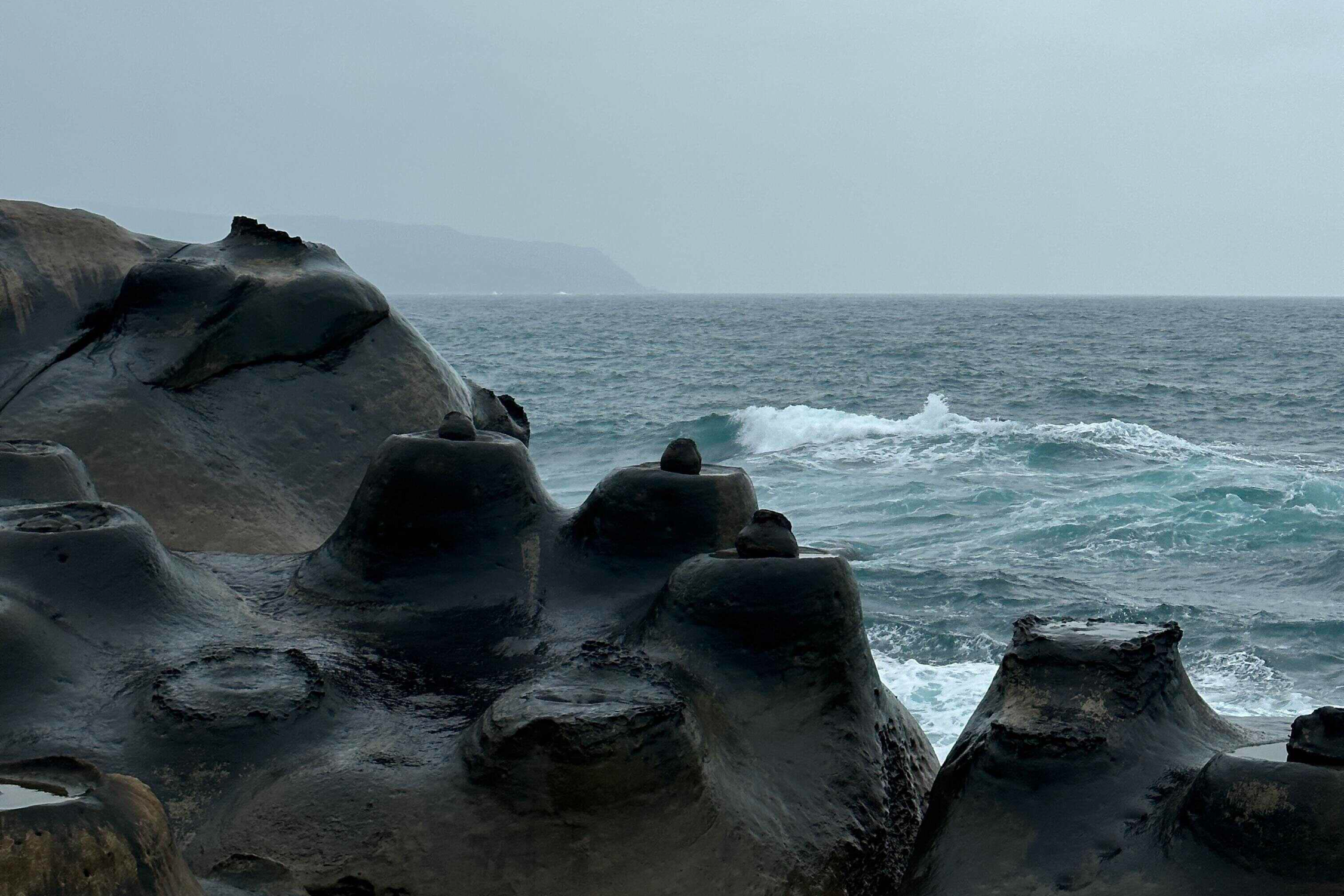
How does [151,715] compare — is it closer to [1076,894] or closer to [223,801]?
[223,801]

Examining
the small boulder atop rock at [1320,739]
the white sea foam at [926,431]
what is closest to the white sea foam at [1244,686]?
the small boulder atop rock at [1320,739]

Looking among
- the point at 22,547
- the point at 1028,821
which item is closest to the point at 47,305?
the point at 22,547

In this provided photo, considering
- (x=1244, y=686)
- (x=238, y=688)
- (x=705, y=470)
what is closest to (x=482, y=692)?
(x=238, y=688)

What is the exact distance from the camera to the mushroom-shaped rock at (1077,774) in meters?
2.78

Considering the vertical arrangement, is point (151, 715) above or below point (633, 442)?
above

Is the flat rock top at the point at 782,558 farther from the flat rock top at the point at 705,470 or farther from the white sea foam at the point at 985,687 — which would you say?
the white sea foam at the point at 985,687

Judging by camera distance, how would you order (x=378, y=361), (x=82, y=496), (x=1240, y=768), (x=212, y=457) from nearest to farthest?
(x=1240, y=768) < (x=82, y=496) < (x=212, y=457) < (x=378, y=361)

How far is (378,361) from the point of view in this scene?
19.6 feet

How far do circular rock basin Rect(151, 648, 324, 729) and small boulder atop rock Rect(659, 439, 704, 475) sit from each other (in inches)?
52.7

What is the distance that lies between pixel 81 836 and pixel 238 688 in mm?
1179

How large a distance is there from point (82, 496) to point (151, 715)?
5.11 ft

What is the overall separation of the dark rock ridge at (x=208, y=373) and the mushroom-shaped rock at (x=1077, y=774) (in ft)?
10.3

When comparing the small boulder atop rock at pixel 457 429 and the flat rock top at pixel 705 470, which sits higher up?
the small boulder atop rock at pixel 457 429

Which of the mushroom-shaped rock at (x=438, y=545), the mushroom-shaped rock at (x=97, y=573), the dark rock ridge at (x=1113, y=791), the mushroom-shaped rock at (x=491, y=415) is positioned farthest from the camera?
the mushroom-shaped rock at (x=491, y=415)
